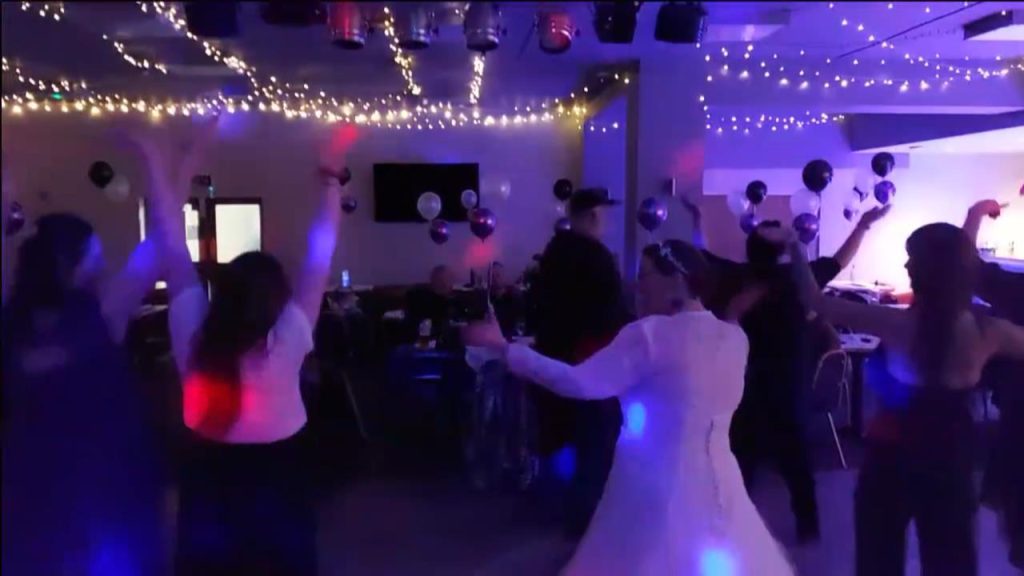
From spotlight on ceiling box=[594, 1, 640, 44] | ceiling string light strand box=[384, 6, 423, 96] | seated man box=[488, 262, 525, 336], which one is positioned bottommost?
seated man box=[488, 262, 525, 336]

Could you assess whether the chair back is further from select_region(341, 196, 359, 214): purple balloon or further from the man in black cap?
select_region(341, 196, 359, 214): purple balloon

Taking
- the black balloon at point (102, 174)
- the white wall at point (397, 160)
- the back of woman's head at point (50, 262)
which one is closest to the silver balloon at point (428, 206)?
the white wall at point (397, 160)

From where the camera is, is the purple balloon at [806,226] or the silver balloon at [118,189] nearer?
the silver balloon at [118,189]

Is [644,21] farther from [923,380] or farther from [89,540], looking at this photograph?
[89,540]

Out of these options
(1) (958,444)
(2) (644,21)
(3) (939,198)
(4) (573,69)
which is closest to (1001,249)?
(3) (939,198)

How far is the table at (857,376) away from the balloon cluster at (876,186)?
99 cm

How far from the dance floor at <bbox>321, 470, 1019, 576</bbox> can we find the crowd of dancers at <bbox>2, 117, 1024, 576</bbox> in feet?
4.59

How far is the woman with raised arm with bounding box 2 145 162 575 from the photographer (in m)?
2.11

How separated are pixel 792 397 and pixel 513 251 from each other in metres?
6.40

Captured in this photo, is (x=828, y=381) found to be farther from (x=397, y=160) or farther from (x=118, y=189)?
(x=397, y=160)

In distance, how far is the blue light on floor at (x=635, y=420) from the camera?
2.59m

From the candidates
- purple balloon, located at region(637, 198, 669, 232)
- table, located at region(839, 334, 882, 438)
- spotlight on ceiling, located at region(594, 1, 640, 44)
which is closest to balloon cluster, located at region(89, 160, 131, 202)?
purple balloon, located at region(637, 198, 669, 232)

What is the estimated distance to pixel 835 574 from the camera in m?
3.93

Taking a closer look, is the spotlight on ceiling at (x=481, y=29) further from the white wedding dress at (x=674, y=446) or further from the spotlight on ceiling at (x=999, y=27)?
the spotlight on ceiling at (x=999, y=27)
